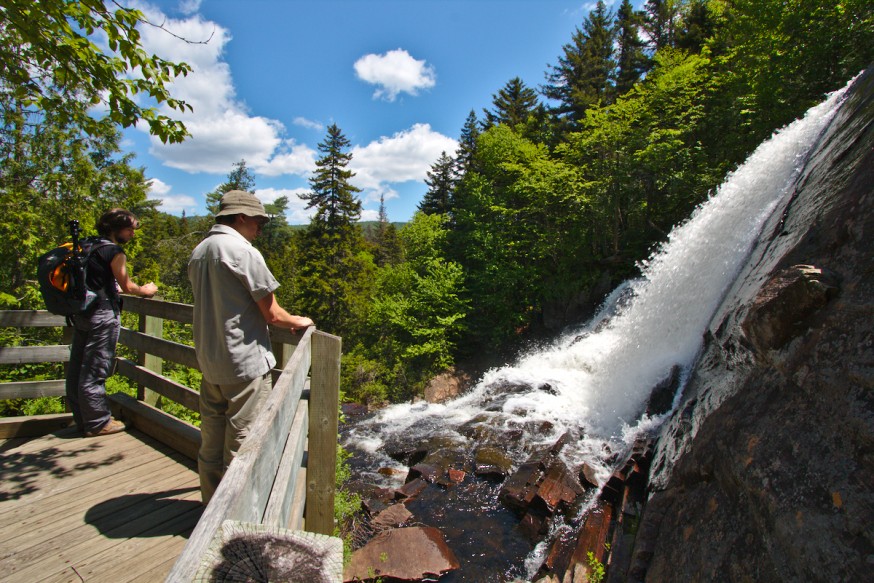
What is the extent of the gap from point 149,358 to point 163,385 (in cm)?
50

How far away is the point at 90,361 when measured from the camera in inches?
156

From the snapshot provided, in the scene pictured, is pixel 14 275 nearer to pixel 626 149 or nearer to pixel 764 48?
pixel 626 149

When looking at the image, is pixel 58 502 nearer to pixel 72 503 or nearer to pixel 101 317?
pixel 72 503

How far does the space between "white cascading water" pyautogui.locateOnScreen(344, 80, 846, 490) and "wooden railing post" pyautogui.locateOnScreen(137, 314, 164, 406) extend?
6.39 meters

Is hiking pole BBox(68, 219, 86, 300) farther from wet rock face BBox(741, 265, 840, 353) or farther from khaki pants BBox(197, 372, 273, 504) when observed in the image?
wet rock face BBox(741, 265, 840, 353)

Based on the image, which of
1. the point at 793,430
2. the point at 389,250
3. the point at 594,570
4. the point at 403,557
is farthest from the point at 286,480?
the point at 389,250

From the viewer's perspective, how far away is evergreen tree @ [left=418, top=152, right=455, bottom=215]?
121ft

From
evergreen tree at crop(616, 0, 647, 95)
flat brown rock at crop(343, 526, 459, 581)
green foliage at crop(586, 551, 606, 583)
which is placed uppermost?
evergreen tree at crop(616, 0, 647, 95)

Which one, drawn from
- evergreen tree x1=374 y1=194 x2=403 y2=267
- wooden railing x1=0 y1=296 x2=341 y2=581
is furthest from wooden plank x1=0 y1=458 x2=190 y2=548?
evergreen tree x1=374 y1=194 x2=403 y2=267

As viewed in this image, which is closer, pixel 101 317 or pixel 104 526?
pixel 104 526

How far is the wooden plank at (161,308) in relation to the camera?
376 centimetres

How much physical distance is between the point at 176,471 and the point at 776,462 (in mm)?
4892

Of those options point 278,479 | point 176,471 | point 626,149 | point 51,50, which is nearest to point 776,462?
point 278,479

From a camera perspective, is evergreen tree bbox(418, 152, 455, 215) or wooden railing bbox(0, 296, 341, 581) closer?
wooden railing bbox(0, 296, 341, 581)
